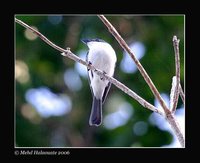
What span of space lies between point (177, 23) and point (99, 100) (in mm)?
907

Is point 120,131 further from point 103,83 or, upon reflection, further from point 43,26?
point 43,26

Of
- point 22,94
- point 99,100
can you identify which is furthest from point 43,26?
point 99,100

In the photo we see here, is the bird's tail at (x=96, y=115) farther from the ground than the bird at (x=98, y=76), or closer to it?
closer to it

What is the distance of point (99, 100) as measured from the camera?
4.13 meters

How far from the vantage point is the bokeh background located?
14.9ft

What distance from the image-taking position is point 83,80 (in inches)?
189

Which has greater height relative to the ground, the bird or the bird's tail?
the bird

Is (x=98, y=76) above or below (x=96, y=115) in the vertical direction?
above

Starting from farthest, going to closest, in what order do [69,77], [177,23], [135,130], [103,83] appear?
1. [69,77]
2. [135,130]
3. [177,23]
4. [103,83]

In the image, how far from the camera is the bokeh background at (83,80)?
14.9ft

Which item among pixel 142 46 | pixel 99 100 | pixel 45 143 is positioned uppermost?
pixel 142 46

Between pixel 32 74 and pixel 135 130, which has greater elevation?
pixel 32 74

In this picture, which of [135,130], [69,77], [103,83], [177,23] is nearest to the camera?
[103,83]

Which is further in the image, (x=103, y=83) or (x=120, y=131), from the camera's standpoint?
(x=120, y=131)
